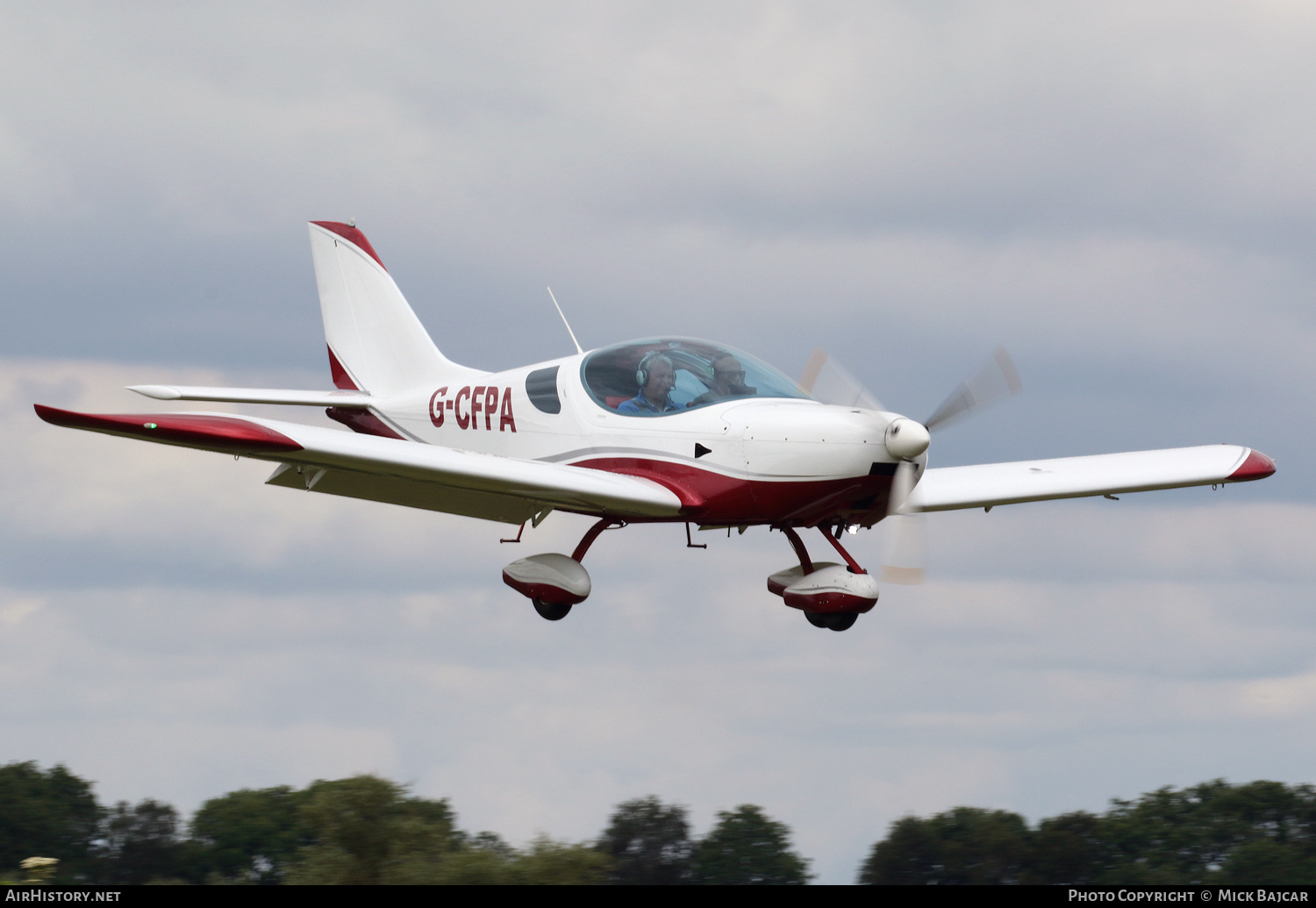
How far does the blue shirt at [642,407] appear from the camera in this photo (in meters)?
13.6

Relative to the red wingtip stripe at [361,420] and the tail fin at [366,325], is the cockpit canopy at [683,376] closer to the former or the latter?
the tail fin at [366,325]

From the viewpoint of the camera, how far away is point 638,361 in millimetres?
13836

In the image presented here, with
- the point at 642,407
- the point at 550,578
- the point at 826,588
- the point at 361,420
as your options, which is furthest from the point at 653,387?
the point at 361,420

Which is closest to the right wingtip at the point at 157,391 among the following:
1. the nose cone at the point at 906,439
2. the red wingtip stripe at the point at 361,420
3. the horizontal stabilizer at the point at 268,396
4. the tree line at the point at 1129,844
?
the horizontal stabilizer at the point at 268,396

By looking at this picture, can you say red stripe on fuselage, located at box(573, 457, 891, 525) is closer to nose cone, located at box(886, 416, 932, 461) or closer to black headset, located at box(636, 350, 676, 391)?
nose cone, located at box(886, 416, 932, 461)

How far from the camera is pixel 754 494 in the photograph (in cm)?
1310

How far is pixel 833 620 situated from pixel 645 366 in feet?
10.5

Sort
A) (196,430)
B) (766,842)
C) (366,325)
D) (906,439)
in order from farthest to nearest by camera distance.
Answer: (766,842), (366,325), (906,439), (196,430)

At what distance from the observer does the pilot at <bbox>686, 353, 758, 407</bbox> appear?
13469 millimetres

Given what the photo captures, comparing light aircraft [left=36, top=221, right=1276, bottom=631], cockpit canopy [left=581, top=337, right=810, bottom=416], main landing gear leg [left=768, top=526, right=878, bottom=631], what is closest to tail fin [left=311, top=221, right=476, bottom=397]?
light aircraft [left=36, top=221, right=1276, bottom=631]

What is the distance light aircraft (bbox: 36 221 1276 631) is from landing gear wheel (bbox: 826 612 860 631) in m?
0.02

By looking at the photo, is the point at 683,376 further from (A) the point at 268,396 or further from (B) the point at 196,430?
(A) the point at 268,396

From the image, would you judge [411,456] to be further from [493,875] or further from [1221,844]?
[1221,844]
